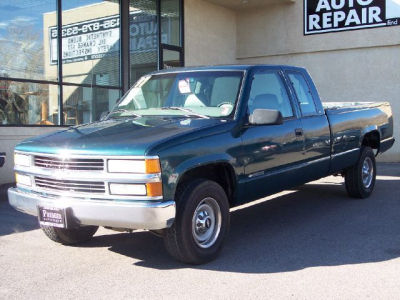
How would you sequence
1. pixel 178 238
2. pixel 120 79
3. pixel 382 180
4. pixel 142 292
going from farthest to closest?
pixel 120 79
pixel 382 180
pixel 178 238
pixel 142 292

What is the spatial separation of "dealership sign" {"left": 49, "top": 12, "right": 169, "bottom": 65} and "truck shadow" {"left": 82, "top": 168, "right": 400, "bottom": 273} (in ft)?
19.1

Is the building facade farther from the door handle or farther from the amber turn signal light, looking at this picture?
the amber turn signal light

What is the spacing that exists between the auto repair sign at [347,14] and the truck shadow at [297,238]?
7301mm

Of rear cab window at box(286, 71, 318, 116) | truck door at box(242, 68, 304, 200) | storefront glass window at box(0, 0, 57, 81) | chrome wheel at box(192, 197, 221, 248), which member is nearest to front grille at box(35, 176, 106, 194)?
chrome wheel at box(192, 197, 221, 248)

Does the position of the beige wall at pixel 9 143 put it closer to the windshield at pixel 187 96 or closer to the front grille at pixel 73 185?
the windshield at pixel 187 96

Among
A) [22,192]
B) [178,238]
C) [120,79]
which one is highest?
[120,79]

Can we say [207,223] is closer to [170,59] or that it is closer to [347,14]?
[170,59]

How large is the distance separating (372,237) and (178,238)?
2.46 metres

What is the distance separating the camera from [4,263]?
491 cm

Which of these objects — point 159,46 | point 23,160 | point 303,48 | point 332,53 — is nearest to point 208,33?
point 159,46

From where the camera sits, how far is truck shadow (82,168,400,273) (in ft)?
15.7

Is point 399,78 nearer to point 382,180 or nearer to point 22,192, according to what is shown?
point 382,180

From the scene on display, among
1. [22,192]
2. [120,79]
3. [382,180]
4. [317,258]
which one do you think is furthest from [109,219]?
[120,79]

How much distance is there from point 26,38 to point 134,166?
7144 millimetres
